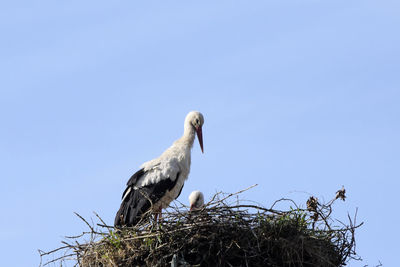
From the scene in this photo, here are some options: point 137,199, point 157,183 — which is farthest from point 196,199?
point 137,199

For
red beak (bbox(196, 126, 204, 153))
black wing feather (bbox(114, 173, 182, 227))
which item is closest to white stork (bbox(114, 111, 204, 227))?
black wing feather (bbox(114, 173, 182, 227))

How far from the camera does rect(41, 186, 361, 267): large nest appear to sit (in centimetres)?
597

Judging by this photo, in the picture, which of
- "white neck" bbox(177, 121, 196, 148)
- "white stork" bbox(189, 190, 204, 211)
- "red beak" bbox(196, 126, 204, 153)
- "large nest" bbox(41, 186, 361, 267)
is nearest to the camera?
"large nest" bbox(41, 186, 361, 267)

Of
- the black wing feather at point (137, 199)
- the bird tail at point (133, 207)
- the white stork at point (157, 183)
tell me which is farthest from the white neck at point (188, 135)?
the bird tail at point (133, 207)

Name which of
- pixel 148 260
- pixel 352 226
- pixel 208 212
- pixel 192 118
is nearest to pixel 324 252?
pixel 352 226

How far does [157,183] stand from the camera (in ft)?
25.8

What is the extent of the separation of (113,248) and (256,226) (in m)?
1.12

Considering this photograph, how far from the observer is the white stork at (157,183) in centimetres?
766

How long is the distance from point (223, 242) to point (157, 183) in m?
2.00

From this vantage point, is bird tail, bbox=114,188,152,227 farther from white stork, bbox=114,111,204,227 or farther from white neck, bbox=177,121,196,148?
white neck, bbox=177,121,196,148

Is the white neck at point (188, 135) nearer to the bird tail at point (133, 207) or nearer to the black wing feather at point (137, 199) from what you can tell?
the black wing feather at point (137, 199)

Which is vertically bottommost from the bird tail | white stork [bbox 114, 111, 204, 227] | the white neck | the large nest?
Answer: the large nest

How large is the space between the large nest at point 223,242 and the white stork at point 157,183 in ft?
4.23

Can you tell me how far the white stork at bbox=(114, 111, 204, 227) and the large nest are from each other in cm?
129
